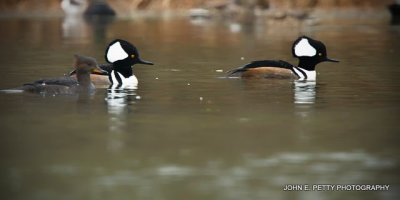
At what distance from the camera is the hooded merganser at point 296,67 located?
18.1 metres

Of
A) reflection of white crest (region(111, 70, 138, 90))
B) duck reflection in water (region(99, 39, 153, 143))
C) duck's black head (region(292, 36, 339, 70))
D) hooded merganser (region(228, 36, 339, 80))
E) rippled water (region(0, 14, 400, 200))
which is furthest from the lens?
duck's black head (region(292, 36, 339, 70))

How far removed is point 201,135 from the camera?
11602 mm

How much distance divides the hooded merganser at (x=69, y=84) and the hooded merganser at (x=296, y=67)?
10.0 ft

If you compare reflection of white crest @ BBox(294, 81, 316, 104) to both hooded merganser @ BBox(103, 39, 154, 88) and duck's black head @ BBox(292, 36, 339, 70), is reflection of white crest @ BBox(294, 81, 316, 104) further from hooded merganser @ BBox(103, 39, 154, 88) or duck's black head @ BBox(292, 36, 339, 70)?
hooded merganser @ BBox(103, 39, 154, 88)

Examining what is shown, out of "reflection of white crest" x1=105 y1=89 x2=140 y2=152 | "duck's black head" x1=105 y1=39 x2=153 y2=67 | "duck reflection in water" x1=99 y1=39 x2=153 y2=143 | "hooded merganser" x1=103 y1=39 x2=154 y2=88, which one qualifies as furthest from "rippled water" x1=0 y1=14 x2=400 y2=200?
"duck's black head" x1=105 y1=39 x2=153 y2=67

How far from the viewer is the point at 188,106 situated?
560 inches

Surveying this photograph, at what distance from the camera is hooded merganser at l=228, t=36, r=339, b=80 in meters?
18.1

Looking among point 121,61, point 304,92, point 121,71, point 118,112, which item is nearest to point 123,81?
point 121,71

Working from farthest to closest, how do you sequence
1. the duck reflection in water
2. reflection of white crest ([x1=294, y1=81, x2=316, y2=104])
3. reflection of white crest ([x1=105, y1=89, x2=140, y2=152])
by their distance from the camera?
the duck reflection in water < reflection of white crest ([x1=294, y1=81, x2=316, y2=104]) < reflection of white crest ([x1=105, y1=89, x2=140, y2=152])

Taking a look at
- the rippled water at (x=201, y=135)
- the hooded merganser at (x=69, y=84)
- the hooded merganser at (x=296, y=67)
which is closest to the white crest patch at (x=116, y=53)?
the rippled water at (x=201, y=135)

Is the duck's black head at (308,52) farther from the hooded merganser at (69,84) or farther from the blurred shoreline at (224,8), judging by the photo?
the blurred shoreline at (224,8)

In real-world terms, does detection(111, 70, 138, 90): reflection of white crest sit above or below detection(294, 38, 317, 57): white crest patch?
below

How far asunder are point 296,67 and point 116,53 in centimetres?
294

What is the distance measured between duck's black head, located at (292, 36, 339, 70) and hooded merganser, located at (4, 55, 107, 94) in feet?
12.4
